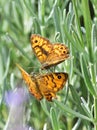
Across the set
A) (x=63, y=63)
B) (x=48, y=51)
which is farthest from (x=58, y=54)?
(x=63, y=63)

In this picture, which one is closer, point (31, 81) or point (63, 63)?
point (31, 81)

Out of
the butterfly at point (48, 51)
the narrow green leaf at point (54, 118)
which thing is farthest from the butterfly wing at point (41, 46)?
the narrow green leaf at point (54, 118)

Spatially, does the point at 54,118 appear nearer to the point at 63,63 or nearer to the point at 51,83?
the point at 51,83

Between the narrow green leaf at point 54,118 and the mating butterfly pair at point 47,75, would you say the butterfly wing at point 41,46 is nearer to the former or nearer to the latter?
the mating butterfly pair at point 47,75

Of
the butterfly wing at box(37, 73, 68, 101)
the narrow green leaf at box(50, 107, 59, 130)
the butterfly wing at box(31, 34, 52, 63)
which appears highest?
the butterfly wing at box(31, 34, 52, 63)

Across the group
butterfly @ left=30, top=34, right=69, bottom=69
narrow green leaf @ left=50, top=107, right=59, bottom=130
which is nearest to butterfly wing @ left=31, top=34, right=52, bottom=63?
butterfly @ left=30, top=34, right=69, bottom=69

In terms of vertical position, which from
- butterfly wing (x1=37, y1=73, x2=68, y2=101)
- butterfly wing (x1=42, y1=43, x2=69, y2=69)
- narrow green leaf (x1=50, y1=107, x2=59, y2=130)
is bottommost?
narrow green leaf (x1=50, y1=107, x2=59, y2=130)

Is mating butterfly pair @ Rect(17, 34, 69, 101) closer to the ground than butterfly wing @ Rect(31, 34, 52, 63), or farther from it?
closer to the ground

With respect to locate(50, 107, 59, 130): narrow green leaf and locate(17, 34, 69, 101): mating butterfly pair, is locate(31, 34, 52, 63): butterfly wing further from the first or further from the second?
locate(50, 107, 59, 130): narrow green leaf

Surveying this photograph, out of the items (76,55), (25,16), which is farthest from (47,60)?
(25,16)
